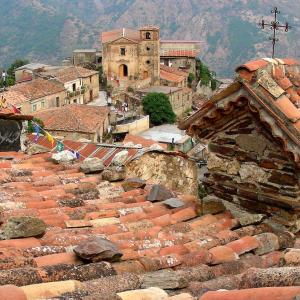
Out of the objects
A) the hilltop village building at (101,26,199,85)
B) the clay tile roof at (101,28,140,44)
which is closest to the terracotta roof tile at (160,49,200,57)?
the clay tile roof at (101,28,140,44)

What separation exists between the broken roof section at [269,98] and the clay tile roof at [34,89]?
41264 millimetres

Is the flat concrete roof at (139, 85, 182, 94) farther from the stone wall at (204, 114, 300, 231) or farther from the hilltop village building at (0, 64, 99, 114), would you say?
the stone wall at (204, 114, 300, 231)

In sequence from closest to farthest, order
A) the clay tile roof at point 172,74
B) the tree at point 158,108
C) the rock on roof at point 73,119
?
the rock on roof at point 73,119 → the tree at point 158,108 → the clay tile roof at point 172,74

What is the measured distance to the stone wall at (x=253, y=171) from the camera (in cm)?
577

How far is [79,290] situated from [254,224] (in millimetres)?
2629

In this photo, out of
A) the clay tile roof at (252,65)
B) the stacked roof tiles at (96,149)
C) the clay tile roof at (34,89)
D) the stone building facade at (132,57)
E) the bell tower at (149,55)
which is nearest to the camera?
the clay tile roof at (252,65)

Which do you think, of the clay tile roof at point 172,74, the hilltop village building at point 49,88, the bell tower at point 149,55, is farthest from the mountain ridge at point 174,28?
the hilltop village building at point 49,88

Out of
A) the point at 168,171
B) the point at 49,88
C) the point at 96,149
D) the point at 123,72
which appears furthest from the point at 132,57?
the point at 168,171

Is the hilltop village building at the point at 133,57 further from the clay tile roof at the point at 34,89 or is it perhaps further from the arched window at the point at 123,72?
the clay tile roof at the point at 34,89

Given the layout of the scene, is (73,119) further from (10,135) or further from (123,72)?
(10,135)

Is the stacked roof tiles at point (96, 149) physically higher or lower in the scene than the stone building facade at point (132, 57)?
lower

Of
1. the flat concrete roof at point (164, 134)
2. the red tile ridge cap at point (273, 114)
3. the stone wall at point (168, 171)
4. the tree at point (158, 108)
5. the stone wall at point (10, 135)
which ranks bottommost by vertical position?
the flat concrete roof at point (164, 134)

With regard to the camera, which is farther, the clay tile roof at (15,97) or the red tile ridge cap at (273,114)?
the clay tile roof at (15,97)

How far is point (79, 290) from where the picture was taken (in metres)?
3.94
